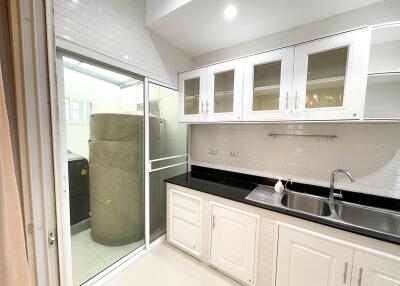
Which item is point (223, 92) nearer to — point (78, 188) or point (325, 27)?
point (325, 27)

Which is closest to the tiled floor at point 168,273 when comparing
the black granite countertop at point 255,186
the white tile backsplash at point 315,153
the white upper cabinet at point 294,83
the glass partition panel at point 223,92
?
the black granite countertop at point 255,186

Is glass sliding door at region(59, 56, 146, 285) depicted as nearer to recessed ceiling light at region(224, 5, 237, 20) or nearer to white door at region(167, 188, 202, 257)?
white door at region(167, 188, 202, 257)

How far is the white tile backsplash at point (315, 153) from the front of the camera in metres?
1.46

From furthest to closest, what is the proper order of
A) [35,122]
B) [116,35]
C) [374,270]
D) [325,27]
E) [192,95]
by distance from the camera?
1. [192,95]
2. [325,27]
3. [116,35]
4. [374,270]
5. [35,122]

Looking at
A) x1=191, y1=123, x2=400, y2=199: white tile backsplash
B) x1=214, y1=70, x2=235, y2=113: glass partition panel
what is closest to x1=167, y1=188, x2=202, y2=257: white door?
x1=191, y1=123, x2=400, y2=199: white tile backsplash

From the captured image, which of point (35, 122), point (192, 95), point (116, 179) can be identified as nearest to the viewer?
point (35, 122)

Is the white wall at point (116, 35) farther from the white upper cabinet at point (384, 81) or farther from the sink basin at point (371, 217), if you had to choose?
the sink basin at point (371, 217)

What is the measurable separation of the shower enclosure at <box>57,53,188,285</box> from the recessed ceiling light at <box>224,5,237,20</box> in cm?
98

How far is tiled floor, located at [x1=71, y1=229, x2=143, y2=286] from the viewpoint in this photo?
1.59 meters

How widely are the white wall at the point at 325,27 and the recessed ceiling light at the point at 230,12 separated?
20.4 inches

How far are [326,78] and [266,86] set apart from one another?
1.53 feet

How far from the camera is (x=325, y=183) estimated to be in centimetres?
169

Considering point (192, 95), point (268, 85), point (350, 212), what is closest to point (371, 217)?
point (350, 212)

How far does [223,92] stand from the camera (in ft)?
6.38
